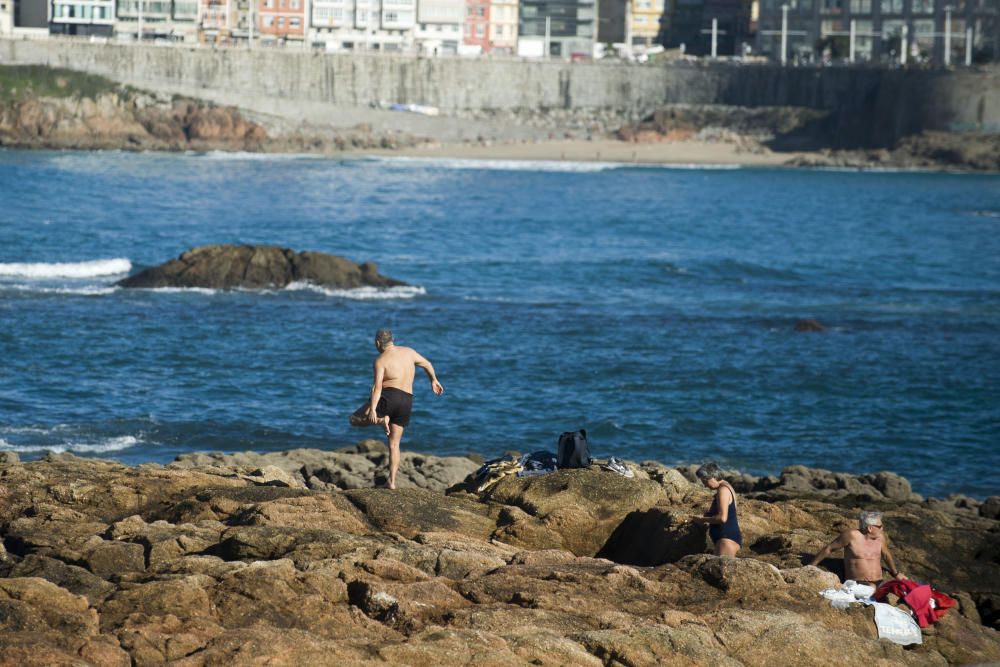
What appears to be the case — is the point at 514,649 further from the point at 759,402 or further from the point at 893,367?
the point at 893,367

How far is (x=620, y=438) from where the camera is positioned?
82.6 ft

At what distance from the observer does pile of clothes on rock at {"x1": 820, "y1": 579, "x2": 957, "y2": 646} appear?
11.2m

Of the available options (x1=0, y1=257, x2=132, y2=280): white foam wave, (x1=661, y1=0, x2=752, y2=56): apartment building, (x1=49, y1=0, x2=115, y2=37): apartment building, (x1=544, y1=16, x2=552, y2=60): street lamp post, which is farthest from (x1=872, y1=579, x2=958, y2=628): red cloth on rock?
(x1=661, y1=0, x2=752, y2=56): apartment building

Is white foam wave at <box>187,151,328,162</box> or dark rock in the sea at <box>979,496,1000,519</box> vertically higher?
white foam wave at <box>187,151,328,162</box>

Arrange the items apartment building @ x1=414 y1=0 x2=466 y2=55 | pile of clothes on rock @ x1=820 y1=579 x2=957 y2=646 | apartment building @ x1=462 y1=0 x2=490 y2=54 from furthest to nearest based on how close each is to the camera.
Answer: apartment building @ x1=462 y1=0 x2=490 y2=54 → apartment building @ x1=414 y1=0 x2=466 y2=55 → pile of clothes on rock @ x1=820 y1=579 x2=957 y2=646

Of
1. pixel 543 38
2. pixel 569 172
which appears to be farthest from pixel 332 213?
pixel 543 38

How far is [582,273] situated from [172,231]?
18.9m

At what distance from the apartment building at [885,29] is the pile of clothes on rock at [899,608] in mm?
105299

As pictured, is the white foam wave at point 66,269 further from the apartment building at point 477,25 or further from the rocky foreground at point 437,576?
the apartment building at point 477,25

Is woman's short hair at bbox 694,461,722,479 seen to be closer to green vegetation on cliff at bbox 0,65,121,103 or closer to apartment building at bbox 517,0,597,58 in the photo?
green vegetation on cliff at bbox 0,65,121,103

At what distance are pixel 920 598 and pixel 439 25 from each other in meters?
121

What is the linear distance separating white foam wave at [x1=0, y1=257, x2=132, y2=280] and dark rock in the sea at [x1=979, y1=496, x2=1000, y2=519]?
3057 centimetres

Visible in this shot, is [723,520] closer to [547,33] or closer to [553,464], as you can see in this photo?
[553,464]

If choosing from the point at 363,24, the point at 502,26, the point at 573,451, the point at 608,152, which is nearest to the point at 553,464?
the point at 573,451
